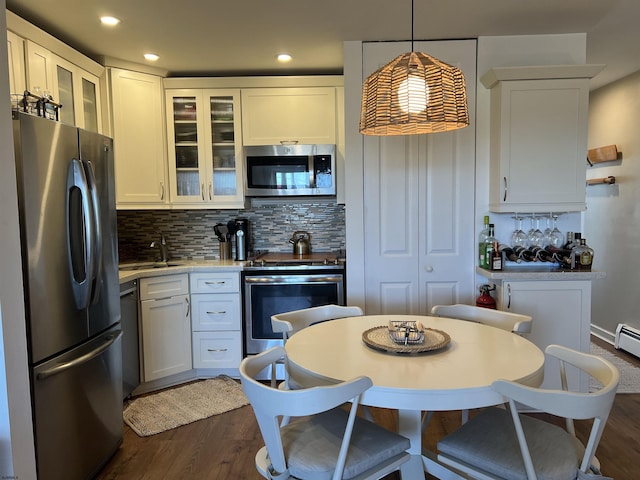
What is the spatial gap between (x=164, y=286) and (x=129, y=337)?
421mm

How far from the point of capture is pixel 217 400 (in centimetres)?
305

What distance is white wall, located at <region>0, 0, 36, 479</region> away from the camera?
5.24ft

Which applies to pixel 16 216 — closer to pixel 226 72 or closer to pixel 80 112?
pixel 80 112

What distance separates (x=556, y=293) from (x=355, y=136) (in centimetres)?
159

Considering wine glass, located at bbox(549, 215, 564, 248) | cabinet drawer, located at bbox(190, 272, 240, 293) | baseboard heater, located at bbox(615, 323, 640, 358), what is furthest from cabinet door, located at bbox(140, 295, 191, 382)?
baseboard heater, located at bbox(615, 323, 640, 358)

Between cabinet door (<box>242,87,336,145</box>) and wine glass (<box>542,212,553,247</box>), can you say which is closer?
wine glass (<box>542,212,553,247</box>)

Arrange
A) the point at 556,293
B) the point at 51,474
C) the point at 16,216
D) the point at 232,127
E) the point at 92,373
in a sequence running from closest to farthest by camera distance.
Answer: the point at 16,216 → the point at 51,474 → the point at 92,373 → the point at 556,293 → the point at 232,127

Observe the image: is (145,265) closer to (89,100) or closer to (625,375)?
(89,100)

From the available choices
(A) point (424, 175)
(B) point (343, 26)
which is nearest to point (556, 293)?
(A) point (424, 175)

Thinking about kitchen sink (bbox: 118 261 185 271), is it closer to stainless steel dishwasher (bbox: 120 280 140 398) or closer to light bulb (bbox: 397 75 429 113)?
stainless steel dishwasher (bbox: 120 280 140 398)

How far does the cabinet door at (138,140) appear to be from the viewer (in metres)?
3.31

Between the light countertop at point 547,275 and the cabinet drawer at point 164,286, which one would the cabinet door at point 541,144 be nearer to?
the light countertop at point 547,275

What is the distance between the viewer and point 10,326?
5.32ft

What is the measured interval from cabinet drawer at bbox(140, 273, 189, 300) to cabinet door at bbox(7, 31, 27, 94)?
1362 millimetres
